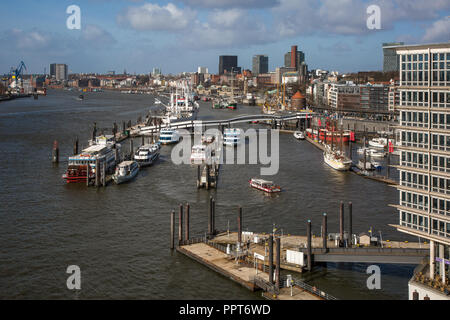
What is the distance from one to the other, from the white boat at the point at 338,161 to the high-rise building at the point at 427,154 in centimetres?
2077

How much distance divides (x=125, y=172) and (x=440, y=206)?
70.6ft

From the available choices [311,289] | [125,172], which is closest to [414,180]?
[311,289]

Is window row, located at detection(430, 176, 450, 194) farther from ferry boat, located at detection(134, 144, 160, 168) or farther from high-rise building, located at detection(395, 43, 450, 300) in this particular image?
ferry boat, located at detection(134, 144, 160, 168)

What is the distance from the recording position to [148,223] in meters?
22.0

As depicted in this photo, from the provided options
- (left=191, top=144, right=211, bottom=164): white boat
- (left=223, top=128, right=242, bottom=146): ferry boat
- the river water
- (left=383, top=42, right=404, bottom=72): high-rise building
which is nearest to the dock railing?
the river water

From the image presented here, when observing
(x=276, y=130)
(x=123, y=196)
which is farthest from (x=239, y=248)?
(x=276, y=130)

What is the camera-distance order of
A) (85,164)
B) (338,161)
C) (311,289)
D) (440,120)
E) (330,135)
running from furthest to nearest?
(330,135) < (338,161) < (85,164) < (311,289) < (440,120)

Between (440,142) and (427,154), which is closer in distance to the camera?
(440,142)

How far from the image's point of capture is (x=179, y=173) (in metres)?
33.8

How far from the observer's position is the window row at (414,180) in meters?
13.2

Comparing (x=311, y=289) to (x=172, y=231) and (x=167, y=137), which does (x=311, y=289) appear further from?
(x=167, y=137)

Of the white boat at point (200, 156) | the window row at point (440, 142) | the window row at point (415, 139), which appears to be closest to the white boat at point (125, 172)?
the white boat at point (200, 156)

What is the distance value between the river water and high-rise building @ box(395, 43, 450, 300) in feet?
7.65
